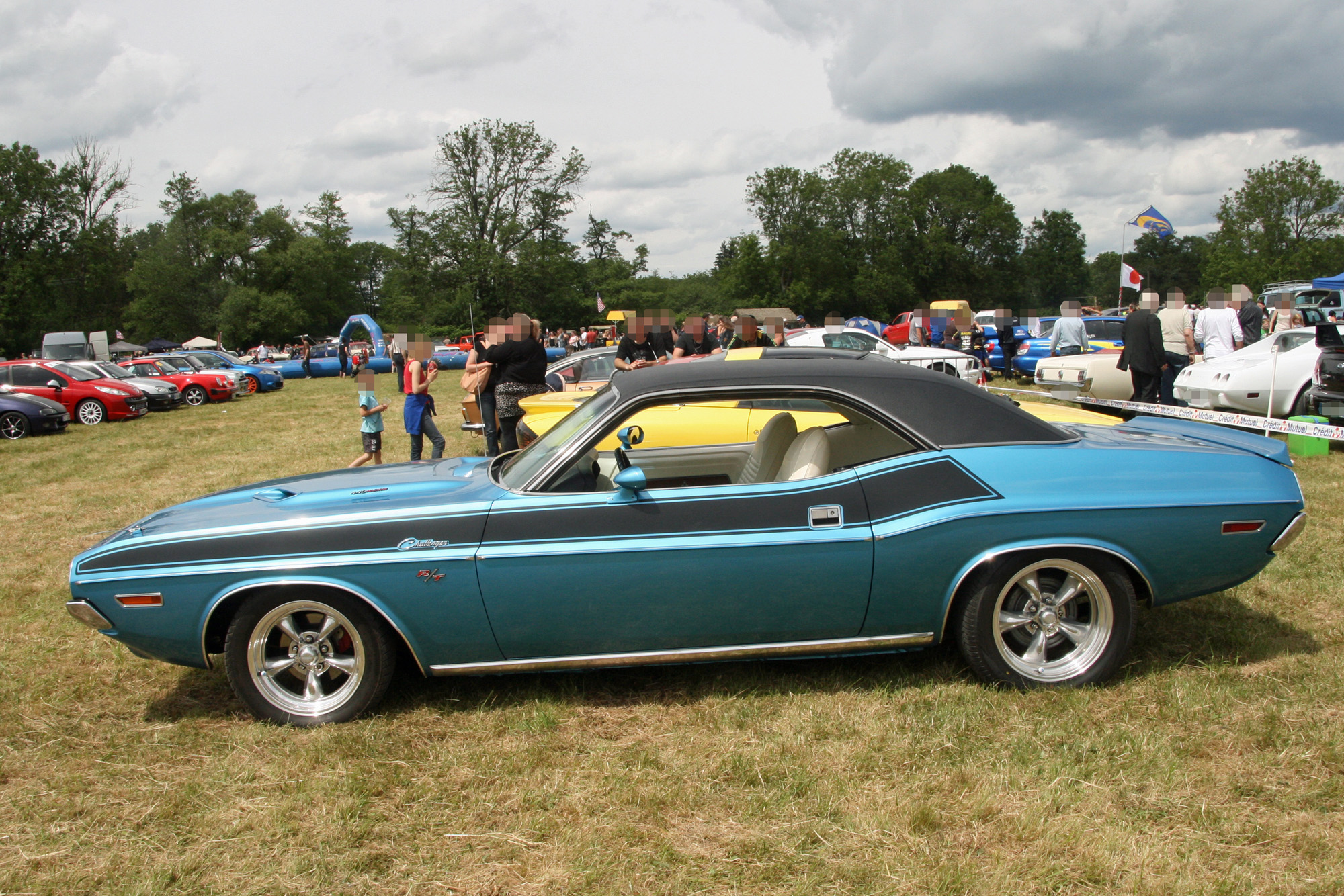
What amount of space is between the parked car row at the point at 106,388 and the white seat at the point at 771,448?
16548 millimetres

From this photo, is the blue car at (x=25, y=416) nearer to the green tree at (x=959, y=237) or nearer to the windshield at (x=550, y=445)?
the windshield at (x=550, y=445)

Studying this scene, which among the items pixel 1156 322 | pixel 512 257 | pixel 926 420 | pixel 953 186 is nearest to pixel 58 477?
pixel 926 420

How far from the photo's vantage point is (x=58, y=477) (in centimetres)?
1091

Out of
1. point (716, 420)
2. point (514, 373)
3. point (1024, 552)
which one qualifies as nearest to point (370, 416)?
point (514, 373)

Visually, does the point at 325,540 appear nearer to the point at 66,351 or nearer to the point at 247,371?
the point at 247,371

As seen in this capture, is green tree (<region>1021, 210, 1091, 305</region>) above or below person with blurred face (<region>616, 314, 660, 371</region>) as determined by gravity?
above

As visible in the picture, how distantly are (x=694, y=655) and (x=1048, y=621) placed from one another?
147 centimetres

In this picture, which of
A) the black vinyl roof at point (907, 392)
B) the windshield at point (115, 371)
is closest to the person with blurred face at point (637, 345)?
the black vinyl roof at point (907, 392)

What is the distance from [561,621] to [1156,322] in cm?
797

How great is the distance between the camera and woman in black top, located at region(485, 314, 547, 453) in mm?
7820

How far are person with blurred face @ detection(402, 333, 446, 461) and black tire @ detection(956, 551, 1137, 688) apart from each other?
597 centimetres

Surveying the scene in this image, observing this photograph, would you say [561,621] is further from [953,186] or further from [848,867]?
[953,186]

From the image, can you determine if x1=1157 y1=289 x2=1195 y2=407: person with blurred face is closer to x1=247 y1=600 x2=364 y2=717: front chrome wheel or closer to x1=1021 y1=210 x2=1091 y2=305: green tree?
x1=247 y1=600 x2=364 y2=717: front chrome wheel

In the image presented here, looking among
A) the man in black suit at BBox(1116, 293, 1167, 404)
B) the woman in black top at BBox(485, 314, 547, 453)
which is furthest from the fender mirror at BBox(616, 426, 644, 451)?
the man in black suit at BBox(1116, 293, 1167, 404)
